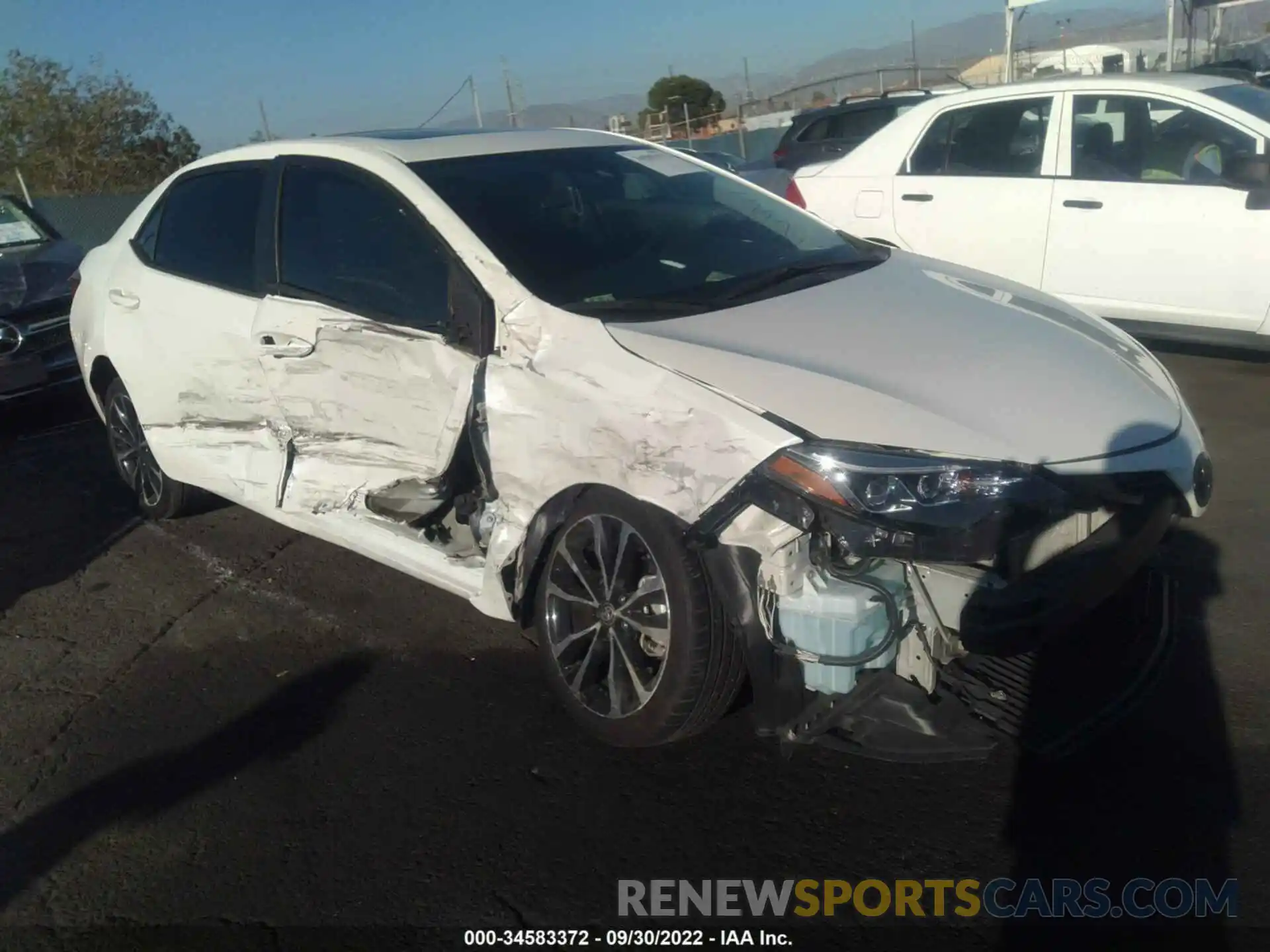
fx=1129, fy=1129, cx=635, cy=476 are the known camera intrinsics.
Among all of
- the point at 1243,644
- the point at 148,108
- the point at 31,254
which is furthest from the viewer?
the point at 148,108

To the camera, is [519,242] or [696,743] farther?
[519,242]

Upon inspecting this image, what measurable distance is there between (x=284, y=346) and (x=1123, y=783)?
308 centimetres

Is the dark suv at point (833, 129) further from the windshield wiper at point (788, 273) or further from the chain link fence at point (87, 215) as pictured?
the chain link fence at point (87, 215)

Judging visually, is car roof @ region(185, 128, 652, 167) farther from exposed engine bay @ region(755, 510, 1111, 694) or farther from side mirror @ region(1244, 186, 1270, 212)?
side mirror @ region(1244, 186, 1270, 212)

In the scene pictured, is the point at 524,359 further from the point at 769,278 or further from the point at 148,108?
the point at 148,108

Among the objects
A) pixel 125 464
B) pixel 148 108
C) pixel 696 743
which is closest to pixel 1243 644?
pixel 696 743

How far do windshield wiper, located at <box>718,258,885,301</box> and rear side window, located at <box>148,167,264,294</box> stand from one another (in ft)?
6.40

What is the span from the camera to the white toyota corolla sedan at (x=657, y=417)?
276cm

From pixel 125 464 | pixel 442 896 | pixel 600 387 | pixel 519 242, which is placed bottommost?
pixel 442 896

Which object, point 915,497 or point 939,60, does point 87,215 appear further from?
point 939,60

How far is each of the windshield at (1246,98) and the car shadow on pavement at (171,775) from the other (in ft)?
18.1

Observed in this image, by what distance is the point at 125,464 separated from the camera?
18.8 feet

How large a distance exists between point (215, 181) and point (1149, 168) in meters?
4.99

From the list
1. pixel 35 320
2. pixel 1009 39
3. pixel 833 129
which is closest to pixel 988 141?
pixel 35 320
